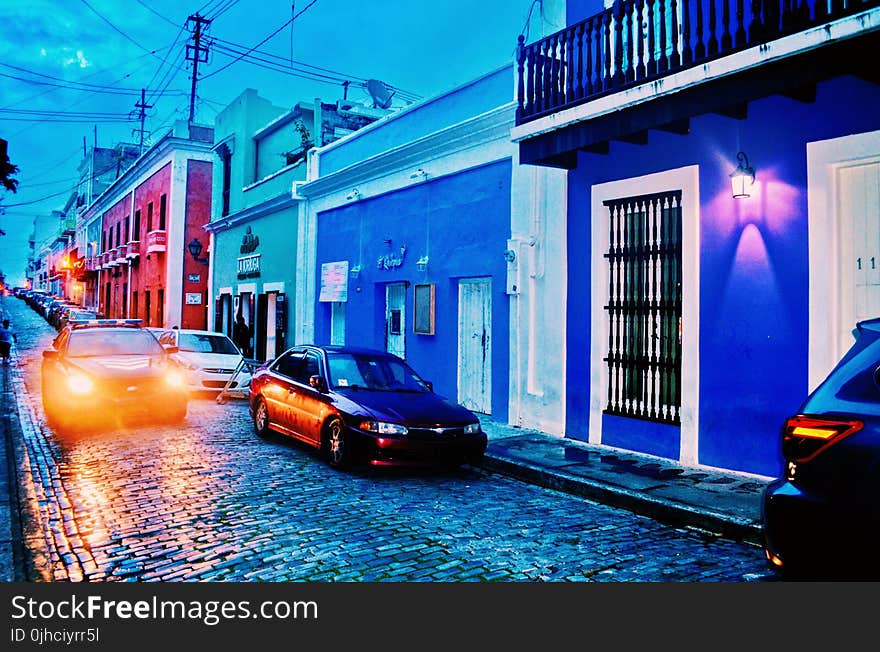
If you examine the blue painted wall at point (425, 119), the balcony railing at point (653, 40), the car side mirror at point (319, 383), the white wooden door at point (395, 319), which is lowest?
the car side mirror at point (319, 383)

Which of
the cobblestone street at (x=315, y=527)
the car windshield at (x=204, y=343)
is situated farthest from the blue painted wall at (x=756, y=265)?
the car windshield at (x=204, y=343)

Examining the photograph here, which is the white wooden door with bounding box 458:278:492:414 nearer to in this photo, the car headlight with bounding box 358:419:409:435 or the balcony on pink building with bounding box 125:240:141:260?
the car headlight with bounding box 358:419:409:435

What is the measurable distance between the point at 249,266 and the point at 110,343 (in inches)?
465

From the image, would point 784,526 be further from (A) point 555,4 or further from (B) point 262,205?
(B) point 262,205

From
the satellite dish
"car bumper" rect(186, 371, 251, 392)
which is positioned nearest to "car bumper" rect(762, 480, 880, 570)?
"car bumper" rect(186, 371, 251, 392)

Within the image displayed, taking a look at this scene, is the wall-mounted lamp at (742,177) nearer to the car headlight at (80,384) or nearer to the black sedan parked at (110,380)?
the black sedan parked at (110,380)

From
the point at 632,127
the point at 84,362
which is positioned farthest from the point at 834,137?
the point at 84,362

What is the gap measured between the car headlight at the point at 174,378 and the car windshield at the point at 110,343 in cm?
70

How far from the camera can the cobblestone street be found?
4777 mm

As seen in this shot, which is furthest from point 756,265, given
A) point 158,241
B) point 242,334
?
point 158,241

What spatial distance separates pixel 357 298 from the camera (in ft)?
54.3

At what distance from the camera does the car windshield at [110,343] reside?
1131 centimetres

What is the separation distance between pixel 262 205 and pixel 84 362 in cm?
1182

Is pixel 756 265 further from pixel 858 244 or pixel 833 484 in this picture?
pixel 833 484
